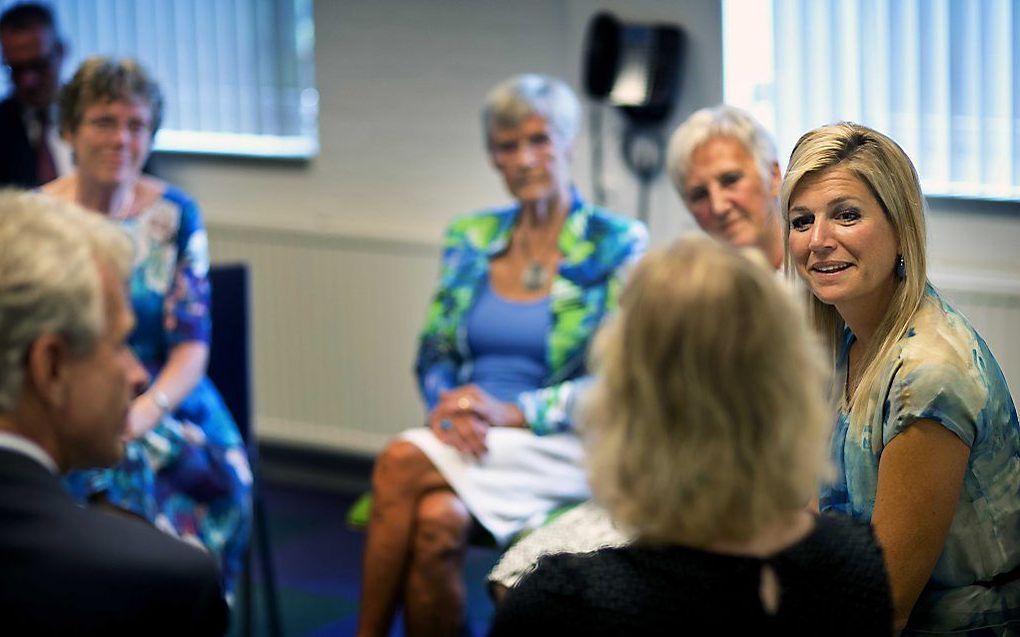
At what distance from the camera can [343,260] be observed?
505 cm

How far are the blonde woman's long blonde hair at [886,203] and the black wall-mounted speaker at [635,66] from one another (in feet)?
6.81

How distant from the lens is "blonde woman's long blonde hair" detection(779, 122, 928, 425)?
211 cm

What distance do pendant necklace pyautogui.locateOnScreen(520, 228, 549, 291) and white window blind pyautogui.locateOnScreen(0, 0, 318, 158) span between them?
1952 millimetres

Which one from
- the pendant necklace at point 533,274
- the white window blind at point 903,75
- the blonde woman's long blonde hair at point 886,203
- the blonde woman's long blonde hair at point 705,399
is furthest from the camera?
the white window blind at point 903,75

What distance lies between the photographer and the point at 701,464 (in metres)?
1.38

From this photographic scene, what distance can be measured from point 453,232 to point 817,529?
2.22 m

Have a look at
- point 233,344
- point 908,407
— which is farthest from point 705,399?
point 233,344

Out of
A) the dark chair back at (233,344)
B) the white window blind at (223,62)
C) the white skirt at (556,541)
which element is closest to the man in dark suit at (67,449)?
the white skirt at (556,541)

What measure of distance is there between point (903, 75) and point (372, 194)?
2.05m

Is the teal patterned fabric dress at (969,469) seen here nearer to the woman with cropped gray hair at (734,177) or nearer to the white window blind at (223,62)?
the woman with cropped gray hair at (734,177)

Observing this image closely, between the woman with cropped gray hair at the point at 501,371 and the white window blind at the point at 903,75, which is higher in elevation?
the white window blind at the point at 903,75

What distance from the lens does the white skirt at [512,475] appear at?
3.13 meters

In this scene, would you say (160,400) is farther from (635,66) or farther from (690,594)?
(690,594)

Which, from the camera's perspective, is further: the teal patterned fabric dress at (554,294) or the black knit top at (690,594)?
the teal patterned fabric dress at (554,294)
